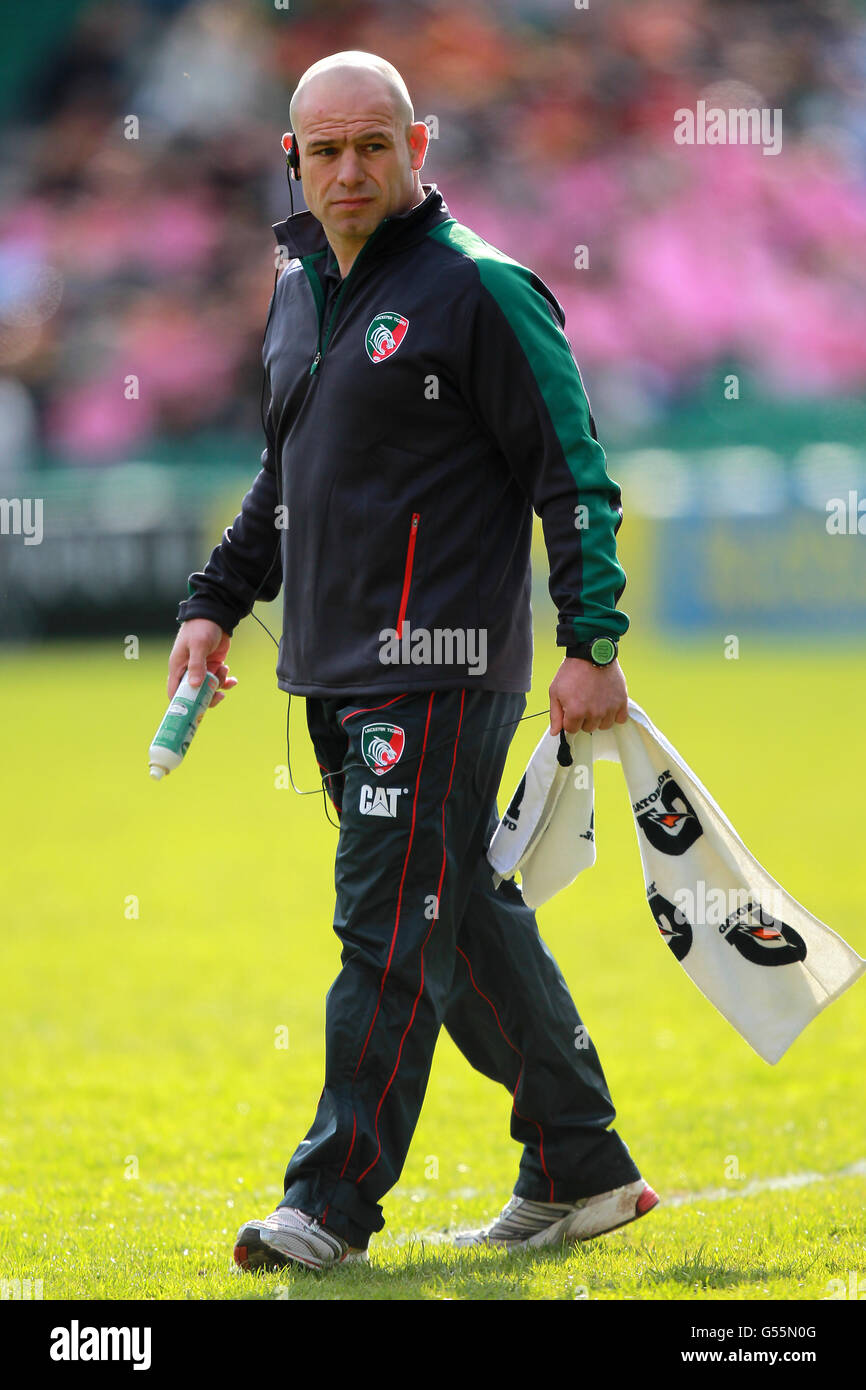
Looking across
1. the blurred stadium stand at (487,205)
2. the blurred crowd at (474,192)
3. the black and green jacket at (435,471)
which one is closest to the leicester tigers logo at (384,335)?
the black and green jacket at (435,471)

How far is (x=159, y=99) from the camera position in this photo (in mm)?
31906

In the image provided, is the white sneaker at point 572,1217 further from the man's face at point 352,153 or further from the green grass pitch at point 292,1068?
the man's face at point 352,153

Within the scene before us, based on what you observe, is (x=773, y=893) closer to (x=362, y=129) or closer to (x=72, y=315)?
(x=362, y=129)

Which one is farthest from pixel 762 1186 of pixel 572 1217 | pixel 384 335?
pixel 384 335

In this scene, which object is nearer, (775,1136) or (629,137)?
(775,1136)

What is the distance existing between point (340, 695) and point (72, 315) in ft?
95.1

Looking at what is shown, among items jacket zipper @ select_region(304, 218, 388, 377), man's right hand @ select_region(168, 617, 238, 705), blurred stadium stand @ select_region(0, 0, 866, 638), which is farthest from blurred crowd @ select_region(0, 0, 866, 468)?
jacket zipper @ select_region(304, 218, 388, 377)

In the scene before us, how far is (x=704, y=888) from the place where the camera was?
349cm

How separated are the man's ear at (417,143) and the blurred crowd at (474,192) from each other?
26.6 metres

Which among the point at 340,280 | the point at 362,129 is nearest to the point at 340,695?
the point at 340,280

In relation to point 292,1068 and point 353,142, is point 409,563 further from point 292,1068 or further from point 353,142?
point 292,1068

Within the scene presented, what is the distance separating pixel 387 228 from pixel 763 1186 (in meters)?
2.29

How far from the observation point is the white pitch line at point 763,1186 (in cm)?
404

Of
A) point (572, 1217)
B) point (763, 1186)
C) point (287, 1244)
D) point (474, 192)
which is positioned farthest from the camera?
point (474, 192)
